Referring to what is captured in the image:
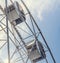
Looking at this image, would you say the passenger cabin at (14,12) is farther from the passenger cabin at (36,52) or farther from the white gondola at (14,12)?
the passenger cabin at (36,52)

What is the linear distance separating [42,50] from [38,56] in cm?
67

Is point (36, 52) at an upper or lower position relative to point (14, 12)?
lower

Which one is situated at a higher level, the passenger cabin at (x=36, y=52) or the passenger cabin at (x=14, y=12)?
the passenger cabin at (x=14, y=12)

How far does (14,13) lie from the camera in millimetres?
19953

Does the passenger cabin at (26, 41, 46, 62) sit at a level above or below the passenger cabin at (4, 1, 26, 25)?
below

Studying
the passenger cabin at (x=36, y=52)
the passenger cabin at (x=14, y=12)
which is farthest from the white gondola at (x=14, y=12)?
the passenger cabin at (x=36, y=52)

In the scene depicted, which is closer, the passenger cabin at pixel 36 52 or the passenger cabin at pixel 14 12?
the passenger cabin at pixel 14 12

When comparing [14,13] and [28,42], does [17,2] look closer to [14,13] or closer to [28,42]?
[14,13]

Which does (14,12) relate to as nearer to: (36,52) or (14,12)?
(14,12)

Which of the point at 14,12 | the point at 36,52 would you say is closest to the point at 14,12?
the point at 14,12

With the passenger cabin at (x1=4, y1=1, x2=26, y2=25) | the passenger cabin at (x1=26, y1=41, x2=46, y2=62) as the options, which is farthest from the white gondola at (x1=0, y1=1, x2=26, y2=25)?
the passenger cabin at (x1=26, y1=41, x2=46, y2=62)

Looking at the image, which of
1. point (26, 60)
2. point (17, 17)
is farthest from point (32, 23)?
point (26, 60)

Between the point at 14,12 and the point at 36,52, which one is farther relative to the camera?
the point at 36,52

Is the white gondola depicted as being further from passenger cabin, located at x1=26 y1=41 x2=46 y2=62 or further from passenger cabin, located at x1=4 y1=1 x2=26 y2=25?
A: passenger cabin, located at x1=26 y1=41 x2=46 y2=62
